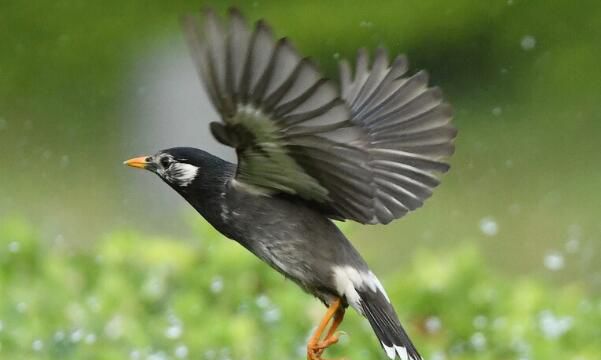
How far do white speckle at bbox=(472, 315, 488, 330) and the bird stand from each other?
4.23 feet

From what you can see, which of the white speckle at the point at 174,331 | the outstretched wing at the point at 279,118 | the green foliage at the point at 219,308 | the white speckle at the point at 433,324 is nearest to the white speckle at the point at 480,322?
the green foliage at the point at 219,308

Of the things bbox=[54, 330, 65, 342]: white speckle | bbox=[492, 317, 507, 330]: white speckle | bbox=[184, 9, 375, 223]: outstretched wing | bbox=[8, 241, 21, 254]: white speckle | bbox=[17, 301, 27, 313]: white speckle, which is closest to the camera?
bbox=[184, 9, 375, 223]: outstretched wing

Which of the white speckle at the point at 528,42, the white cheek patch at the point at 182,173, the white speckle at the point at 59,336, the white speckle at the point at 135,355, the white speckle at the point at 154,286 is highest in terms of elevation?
the white speckle at the point at 528,42

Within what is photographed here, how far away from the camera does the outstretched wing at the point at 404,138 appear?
177 inches

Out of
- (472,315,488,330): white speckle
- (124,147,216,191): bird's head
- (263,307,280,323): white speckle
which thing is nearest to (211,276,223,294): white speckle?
(263,307,280,323): white speckle

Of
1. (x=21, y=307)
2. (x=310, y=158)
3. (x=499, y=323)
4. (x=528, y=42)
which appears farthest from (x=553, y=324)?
→ (x=528, y=42)

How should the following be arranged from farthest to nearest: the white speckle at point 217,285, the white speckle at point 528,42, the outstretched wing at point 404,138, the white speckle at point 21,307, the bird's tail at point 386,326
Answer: the white speckle at point 528,42 < the white speckle at point 217,285 < the white speckle at point 21,307 < the outstretched wing at point 404,138 < the bird's tail at point 386,326

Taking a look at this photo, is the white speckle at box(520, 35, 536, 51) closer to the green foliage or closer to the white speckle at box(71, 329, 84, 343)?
the green foliage

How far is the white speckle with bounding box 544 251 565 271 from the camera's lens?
7117 millimetres

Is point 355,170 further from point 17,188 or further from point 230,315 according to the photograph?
point 17,188

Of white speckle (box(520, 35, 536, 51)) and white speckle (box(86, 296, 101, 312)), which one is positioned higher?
white speckle (box(520, 35, 536, 51))

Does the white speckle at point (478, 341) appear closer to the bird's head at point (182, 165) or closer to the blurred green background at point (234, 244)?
the blurred green background at point (234, 244)

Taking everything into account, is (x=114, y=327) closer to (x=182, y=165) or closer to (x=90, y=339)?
(x=90, y=339)

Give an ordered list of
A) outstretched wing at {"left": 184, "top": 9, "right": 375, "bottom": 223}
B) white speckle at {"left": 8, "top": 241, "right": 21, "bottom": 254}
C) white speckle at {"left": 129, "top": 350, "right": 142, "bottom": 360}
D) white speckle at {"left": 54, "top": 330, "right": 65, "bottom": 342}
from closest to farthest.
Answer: outstretched wing at {"left": 184, "top": 9, "right": 375, "bottom": 223} → white speckle at {"left": 129, "top": 350, "right": 142, "bottom": 360} → white speckle at {"left": 54, "top": 330, "right": 65, "bottom": 342} → white speckle at {"left": 8, "top": 241, "right": 21, "bottom": 254}
